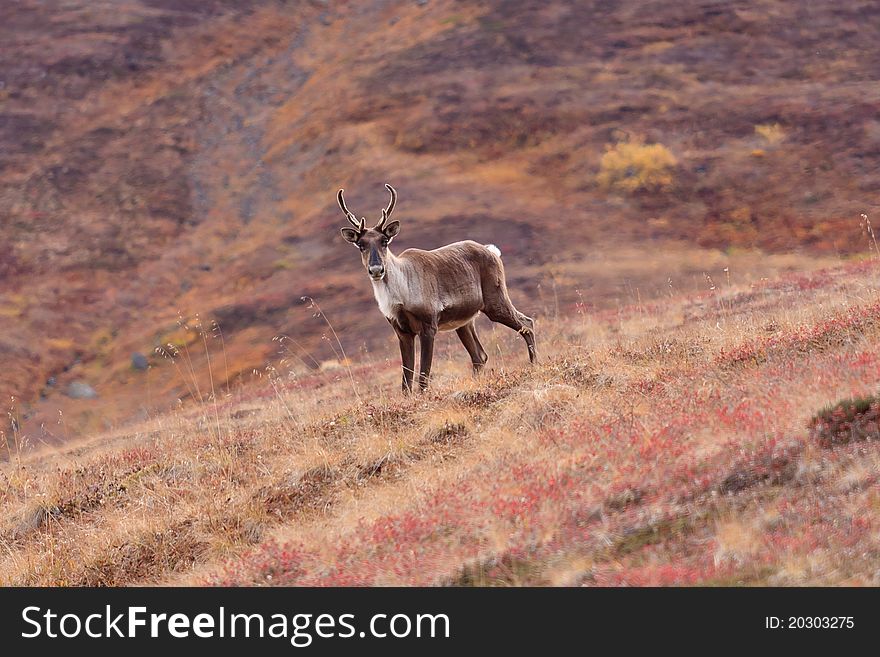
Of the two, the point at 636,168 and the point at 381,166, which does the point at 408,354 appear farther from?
the point at 381,166

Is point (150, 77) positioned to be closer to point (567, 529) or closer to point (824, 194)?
point (824, 194)

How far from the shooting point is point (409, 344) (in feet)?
40.5

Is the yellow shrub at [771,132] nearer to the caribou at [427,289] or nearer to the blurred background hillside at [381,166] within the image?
the blurred background hillside at [381,166]

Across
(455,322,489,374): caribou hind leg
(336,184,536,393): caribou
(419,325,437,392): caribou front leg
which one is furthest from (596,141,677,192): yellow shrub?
(419,325,437,392): caribou front leg

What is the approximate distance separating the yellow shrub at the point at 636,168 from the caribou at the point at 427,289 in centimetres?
2792

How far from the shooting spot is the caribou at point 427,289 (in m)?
11.9

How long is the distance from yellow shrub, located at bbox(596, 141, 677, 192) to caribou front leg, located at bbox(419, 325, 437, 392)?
29794mm

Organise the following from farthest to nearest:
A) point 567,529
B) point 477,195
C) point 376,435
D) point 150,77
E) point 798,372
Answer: point 150,77 < point 477,195 < point 376,435 < point 798,372 < point 567,529

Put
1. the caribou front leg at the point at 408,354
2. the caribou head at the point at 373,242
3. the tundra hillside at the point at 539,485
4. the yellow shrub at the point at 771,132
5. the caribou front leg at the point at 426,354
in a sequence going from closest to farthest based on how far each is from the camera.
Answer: the tundra hillside at the point at 539,485
the caribou head at the point at 373,242
the caribou front leg at the point at 426,354
the caribou front leg at the point at 408,354
the yellow shrub at the point at 771,132

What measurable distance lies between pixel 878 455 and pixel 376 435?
182 inches

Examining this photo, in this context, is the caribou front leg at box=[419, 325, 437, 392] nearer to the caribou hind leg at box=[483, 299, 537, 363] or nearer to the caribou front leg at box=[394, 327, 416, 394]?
the caribou front leg at box=[394, 327, 416, 394]

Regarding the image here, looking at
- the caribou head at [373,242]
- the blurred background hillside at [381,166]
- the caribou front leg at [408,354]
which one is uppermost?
the caribou head at [373,242]

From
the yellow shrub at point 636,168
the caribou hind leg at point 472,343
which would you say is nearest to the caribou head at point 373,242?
the caribou hind leg at point 472,343

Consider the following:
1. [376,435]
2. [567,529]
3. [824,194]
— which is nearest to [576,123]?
[824,194]
